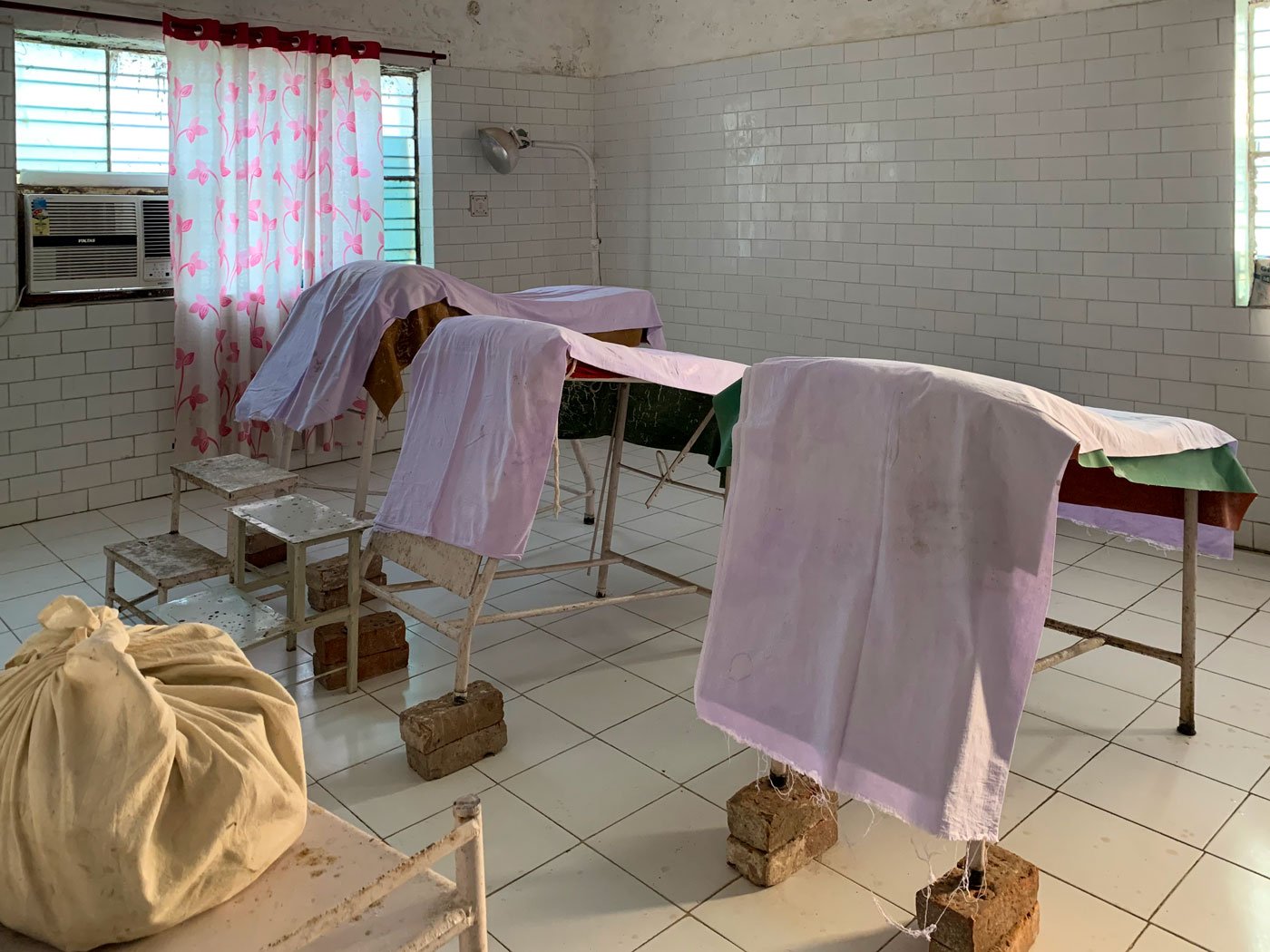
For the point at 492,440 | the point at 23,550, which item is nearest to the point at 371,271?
the point at 492,440

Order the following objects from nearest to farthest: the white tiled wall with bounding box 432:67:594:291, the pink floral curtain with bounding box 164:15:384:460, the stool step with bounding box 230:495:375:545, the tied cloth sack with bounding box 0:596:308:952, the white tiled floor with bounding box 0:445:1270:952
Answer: the tied cloth sack with bounding box 0:596:308:952
the white tiled floor with bounding box 0:445:1270:952
the stool step with bounding box 230:495:375:545
the pink floral curtain with bounding box 164:15:384:460
the white tiled wall with bounding box 432:67:594:291

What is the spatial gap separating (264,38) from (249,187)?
0.74 meters

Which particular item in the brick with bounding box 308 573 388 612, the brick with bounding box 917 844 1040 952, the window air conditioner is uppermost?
the window air conditioner

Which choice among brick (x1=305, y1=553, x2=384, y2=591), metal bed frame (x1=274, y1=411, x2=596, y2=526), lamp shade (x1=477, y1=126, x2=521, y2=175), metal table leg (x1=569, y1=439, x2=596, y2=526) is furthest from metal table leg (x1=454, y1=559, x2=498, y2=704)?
lamp shade (x1=477, y1=126, x2=521, y2=175)

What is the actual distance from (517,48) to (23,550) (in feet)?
13.6

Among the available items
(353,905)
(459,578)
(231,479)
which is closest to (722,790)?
(459,578)

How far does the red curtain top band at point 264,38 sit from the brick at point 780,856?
4.66m

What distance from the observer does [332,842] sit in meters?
1.49

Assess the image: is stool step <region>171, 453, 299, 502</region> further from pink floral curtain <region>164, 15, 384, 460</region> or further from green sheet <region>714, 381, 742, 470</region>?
green sheet <region>714, 381, 742, 470</region>

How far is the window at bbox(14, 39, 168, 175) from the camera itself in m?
4.86

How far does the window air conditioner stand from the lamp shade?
191 centimetres

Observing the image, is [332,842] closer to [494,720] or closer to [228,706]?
[228,706]

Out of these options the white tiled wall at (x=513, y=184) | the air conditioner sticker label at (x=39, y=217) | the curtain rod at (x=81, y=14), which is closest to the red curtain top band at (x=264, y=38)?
the curtain rod at (x=81, y=14)

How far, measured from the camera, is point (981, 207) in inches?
204
